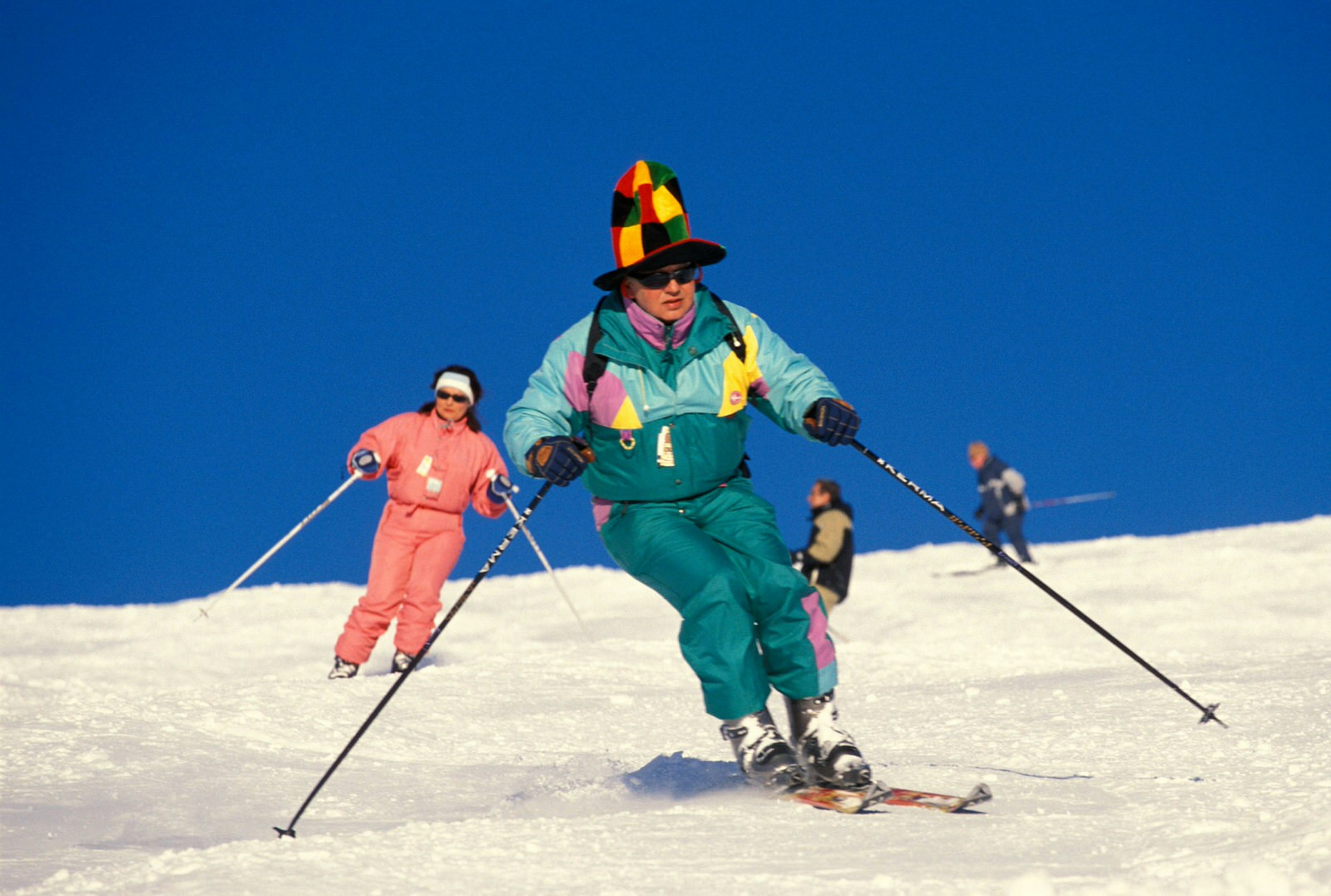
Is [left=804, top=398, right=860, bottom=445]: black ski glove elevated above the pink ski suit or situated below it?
below

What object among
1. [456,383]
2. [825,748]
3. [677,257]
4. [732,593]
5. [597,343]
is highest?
[456,383]

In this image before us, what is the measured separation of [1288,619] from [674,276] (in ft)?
28.7

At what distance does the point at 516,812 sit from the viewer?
4289mm

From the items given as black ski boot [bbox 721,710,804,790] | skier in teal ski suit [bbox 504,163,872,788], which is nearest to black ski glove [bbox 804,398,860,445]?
skier in teal ski suit [bbox 504,163,872,788]

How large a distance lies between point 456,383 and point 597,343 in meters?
4.87

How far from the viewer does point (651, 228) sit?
4.35 m

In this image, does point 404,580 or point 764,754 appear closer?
point 764,754

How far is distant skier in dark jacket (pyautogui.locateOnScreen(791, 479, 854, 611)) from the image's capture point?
11195mm

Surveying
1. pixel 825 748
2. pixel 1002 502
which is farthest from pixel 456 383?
pixel 1002 502

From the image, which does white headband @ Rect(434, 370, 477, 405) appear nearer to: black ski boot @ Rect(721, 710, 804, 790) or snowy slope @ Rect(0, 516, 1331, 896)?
snowy slope @ Rect(0, 516, 1331, 896)

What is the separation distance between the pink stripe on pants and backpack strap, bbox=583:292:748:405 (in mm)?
4651

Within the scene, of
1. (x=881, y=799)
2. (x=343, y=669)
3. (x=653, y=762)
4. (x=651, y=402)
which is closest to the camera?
(x=881, y=799)

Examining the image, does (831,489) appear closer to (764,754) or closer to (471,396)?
(471,396)

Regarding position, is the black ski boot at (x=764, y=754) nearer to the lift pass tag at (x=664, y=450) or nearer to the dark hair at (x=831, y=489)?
the lift pass tag at (x=664, y=450)
